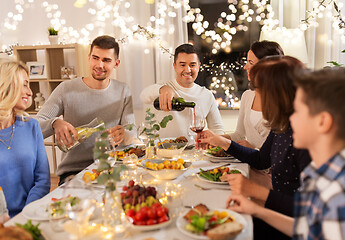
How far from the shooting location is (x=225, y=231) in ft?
3.76

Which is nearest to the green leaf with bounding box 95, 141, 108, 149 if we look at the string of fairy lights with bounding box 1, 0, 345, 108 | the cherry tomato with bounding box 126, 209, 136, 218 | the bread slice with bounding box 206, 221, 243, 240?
the cherry tomato with bounding box 126, 209, 136, 218

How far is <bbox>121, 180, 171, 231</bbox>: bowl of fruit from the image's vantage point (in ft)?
3.99

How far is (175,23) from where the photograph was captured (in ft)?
13.7

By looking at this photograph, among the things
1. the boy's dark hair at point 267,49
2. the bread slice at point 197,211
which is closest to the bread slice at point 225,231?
the bread slice at point 197,211

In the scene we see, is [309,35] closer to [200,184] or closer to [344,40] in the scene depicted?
[344,40]

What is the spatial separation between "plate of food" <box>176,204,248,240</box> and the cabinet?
3.22 meters

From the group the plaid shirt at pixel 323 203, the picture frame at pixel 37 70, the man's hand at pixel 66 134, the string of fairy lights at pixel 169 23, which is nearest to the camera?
the plaid shirt at pixel 323 203

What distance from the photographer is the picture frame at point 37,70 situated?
4.38m

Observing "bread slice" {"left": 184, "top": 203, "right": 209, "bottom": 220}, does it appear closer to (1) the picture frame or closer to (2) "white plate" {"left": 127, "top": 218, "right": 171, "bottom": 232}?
(2) "white plate" {"left": 127, "top": 218, "right": 171, "bottom": 232}

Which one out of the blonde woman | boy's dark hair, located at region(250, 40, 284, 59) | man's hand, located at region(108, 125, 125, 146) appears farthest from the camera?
boy's dark hair, located at region(250, 40, 284, 59)

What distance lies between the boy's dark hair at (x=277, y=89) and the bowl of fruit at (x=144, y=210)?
65cm

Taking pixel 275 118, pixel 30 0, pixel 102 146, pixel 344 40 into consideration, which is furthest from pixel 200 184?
pixel 30 0

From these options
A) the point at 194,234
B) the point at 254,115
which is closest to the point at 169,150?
the point at 254,115

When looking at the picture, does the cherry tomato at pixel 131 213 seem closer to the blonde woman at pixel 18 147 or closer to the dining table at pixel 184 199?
the dining table at pixel 184 199
